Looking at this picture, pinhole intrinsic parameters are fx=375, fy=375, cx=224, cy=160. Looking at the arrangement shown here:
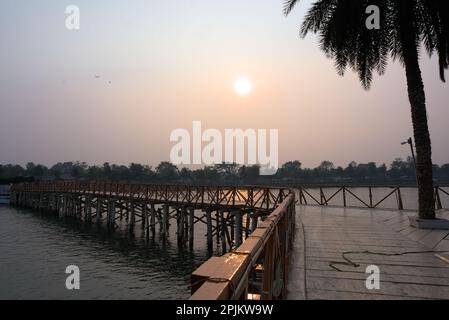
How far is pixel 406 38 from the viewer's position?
546 inches

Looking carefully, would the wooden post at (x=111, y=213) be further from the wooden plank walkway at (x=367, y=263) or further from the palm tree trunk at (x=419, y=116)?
the palm tree trunk at (x=419, y=116)

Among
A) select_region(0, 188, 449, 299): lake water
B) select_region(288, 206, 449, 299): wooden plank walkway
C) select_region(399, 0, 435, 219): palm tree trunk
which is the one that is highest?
select_region(399, 0, 435, 219): palm tree trunk

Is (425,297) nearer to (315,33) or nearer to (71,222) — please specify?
(315,33)

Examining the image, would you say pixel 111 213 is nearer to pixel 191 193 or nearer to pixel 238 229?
pixel 191 193

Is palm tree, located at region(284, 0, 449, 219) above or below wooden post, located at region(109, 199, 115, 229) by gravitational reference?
above

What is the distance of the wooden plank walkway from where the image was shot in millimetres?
5832

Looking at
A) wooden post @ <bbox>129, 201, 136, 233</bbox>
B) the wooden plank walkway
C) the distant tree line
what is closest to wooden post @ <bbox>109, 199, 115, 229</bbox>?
wooden post @ <bbox>129, 201, 136, 233</bbox>

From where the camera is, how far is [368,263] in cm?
771

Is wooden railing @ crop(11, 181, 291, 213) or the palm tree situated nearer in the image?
the palm tree

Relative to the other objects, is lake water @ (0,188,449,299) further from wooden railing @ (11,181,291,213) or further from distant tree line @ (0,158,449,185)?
distant tree line @ (0,158,449,185)

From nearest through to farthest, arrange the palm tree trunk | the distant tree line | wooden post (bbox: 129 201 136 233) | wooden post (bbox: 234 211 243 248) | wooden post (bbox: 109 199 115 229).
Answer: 1. the palm tree trunk
2. wooden post (bbox: 234 211 243 248)
3. wooden post (bbox: 129 201 136 233)
4. wooden post (bbox: 109 199 115 229)
5. the distant tree line

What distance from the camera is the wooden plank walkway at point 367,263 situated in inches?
230

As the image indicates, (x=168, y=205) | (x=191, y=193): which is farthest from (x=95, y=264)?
(x=191, y=193)

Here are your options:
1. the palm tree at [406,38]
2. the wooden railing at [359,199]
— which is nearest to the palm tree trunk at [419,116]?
the palm tree at [406,38]
